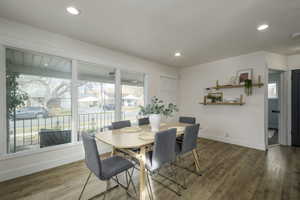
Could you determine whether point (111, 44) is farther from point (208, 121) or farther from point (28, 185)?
point (208, 121)

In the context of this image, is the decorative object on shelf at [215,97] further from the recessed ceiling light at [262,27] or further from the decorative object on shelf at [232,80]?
the recessed ceiling light at [262,27]

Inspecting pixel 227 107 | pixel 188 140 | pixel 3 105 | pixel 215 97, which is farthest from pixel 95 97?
pixel 227 107

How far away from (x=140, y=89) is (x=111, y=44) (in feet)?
5.08

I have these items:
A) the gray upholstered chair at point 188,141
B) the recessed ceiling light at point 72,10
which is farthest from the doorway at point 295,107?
the recessed ceiling light at point 72,10

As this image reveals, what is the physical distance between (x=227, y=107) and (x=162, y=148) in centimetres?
313

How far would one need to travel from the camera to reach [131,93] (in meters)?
3.78

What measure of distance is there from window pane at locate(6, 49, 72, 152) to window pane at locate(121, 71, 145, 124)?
4.33 ft

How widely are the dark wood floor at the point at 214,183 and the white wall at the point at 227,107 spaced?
846mm

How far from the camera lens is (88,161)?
153cm

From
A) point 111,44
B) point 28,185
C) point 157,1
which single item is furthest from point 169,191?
point 111,44

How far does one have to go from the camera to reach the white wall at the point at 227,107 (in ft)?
11.0

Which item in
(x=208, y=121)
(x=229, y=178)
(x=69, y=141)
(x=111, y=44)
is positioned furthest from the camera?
(x=208, y=121)

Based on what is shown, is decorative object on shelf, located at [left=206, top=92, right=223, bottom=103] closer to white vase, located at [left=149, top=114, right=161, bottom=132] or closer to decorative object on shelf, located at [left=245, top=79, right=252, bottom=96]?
decorative object on shelf, located at [left=245, top=79, right=252, bottom=96]

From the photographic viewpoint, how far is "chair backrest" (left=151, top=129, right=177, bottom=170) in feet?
5.19
